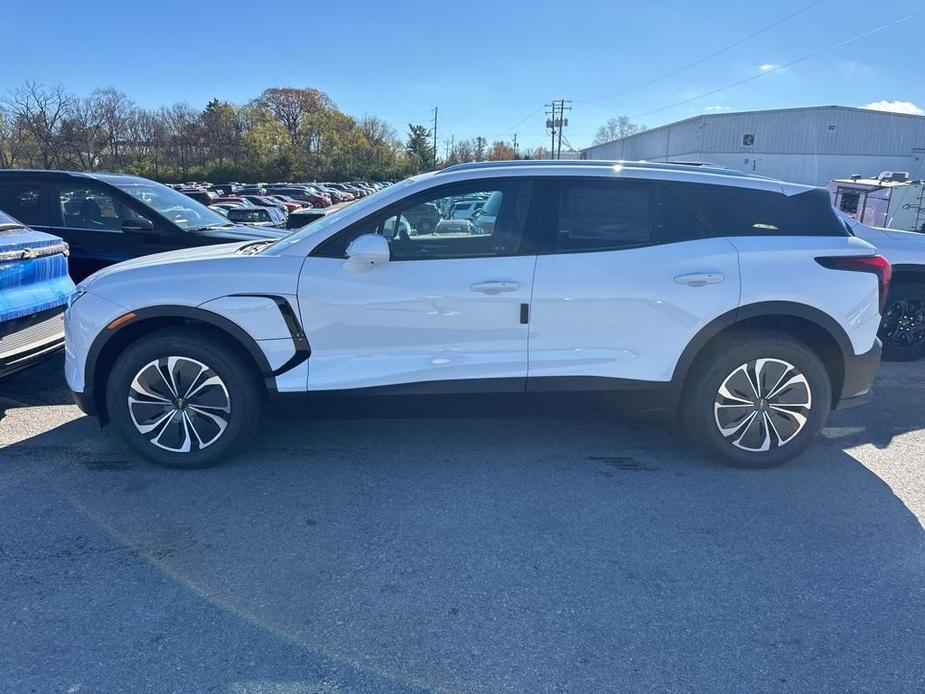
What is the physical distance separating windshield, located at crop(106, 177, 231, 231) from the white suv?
3607mm

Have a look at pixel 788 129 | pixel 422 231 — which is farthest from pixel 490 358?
pixel 788 129

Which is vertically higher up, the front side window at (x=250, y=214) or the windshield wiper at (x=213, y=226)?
the front side window at (x=250, y=214)

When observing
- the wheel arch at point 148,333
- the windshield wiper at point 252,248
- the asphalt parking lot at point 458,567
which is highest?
the windshield wiper at point 252,248

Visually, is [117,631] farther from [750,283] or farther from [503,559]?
[750,283]

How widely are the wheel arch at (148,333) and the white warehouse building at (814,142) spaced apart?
164 ft

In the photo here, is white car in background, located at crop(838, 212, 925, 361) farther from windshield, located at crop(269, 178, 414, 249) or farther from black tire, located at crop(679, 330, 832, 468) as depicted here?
windshield, located at crop(269, 178, 414, 249)

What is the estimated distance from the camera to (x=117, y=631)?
255cm

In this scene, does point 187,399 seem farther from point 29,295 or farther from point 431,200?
point 29,295

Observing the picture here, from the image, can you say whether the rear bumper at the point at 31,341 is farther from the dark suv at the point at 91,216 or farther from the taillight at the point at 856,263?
the taillight at the point at 856,263

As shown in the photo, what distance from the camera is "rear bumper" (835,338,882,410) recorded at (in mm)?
3973

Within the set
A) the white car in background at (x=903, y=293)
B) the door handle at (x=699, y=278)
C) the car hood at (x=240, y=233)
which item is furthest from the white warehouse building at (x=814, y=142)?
the door handle at (x=699, y=278)

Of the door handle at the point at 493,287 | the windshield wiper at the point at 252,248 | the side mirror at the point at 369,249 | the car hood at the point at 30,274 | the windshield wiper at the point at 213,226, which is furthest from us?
the windshield wiper at the point at 213,226

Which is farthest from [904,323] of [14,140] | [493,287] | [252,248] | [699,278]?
[14,140]

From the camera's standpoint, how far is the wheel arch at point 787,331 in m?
3.83
